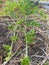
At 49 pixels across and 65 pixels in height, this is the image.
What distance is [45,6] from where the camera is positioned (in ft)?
15.5

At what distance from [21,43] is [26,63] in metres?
0.73

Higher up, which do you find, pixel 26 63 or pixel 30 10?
pixel 30 10

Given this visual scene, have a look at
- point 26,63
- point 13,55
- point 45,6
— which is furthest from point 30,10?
point 45,6

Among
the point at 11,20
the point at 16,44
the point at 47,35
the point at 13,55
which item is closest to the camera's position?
the point at 13,55

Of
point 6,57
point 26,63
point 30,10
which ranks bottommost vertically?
point 6,57

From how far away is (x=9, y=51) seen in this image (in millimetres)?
2645

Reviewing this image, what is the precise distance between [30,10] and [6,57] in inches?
26.0

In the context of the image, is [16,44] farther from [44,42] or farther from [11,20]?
[11,20]

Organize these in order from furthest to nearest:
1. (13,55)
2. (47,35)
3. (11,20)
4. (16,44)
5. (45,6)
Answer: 1. (45,6)
2. (11,20)
3. (47,35)
4. (16,44)
5. (13,55)

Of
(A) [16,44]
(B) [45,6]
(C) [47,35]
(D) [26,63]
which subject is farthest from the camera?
(B) [45,6]

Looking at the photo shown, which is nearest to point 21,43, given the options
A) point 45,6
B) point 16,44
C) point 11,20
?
point 16,44

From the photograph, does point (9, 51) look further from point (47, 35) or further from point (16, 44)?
point (47, 35)

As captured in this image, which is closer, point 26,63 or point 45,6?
Answer: point 26,63

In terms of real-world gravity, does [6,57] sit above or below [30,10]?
below
